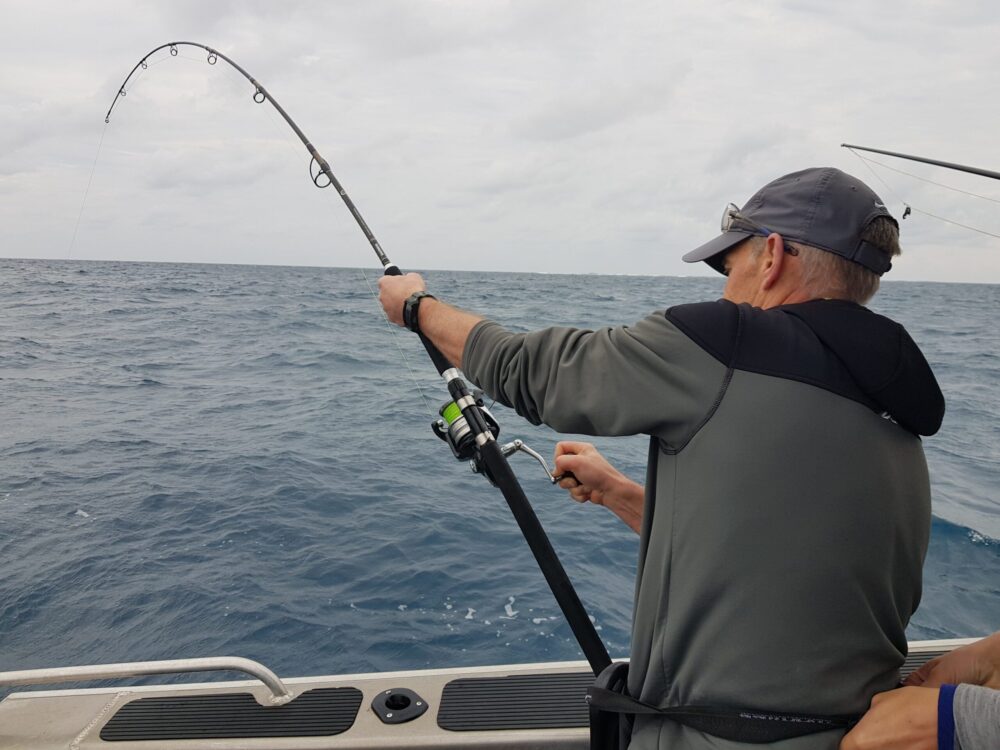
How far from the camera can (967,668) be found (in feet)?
5.06

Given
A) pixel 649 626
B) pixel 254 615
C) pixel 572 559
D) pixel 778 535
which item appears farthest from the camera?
pixel 572 559

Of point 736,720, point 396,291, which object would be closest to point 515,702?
point 736,720

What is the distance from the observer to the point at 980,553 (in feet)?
18.6

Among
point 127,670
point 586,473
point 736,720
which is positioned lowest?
point 127,670

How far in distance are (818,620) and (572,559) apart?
445 cm

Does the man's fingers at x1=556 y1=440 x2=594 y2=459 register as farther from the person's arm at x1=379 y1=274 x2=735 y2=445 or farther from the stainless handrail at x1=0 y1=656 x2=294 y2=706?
the stainless handrail at x1=0 y1=656 x2=294 y2=706

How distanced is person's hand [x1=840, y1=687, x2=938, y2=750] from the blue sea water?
3256mm

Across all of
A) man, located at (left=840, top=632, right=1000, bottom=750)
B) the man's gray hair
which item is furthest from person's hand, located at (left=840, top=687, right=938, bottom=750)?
the man's gray hair

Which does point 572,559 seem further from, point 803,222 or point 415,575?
point 803,222

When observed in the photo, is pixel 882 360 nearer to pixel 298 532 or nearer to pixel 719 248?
pixel 719 248

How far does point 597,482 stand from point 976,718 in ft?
3.30

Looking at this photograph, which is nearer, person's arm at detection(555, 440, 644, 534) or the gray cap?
the gray cap

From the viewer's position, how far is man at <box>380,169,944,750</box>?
1189 mm

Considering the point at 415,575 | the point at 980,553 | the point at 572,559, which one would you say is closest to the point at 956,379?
the point at 980,553
